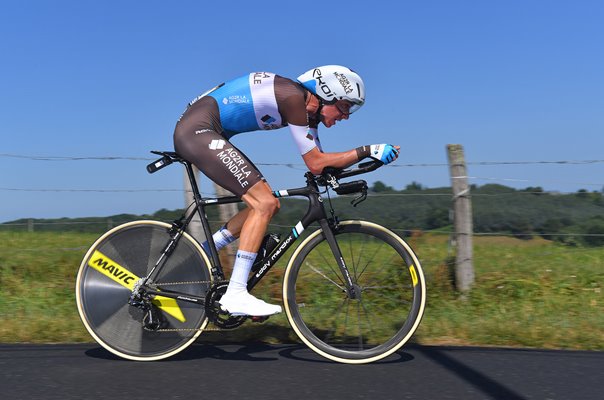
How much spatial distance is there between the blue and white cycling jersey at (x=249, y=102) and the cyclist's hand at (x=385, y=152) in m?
0.66

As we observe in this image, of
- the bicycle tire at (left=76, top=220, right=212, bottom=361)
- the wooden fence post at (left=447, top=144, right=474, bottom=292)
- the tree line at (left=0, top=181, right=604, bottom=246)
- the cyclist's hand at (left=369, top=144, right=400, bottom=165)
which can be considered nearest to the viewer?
the cyclist's hand at (left=369, top=144, right=400, bottom=165)

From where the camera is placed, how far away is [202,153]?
469cm

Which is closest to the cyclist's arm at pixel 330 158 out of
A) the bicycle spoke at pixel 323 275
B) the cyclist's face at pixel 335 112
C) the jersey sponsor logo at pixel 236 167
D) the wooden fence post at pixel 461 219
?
the cyclist's face at pixel 335 112

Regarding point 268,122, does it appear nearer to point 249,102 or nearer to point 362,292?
point 249,102

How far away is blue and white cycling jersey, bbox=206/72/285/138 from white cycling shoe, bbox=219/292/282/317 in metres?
1.13

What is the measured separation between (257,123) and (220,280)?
3.52 feet

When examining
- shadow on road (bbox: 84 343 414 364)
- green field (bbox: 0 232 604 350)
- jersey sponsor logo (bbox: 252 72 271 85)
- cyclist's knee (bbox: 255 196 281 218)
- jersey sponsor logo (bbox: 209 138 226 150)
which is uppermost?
jersey sponsor logo (bbox: 252 72 271 85)

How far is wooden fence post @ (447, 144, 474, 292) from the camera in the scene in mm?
7215

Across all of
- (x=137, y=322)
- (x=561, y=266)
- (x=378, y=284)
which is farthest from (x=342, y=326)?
(x=561, y=266)

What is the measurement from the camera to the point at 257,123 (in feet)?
15.8

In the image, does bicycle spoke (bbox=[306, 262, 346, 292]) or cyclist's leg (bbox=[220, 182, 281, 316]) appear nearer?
cyclist's leg (bbox=[220, 182, 281, 316])

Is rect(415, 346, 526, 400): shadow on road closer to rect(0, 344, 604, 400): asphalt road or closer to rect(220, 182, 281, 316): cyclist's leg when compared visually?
rect(0, 344, 604, 400): asphalt road

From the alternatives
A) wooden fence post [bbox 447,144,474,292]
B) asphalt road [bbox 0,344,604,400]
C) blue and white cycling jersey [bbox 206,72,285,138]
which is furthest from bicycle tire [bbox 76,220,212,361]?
wooden fence post [bbox 447,144,474,292]

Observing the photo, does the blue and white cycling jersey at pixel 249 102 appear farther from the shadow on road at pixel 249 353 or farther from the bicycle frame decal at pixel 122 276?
the shadow on road at pixel 249 353
